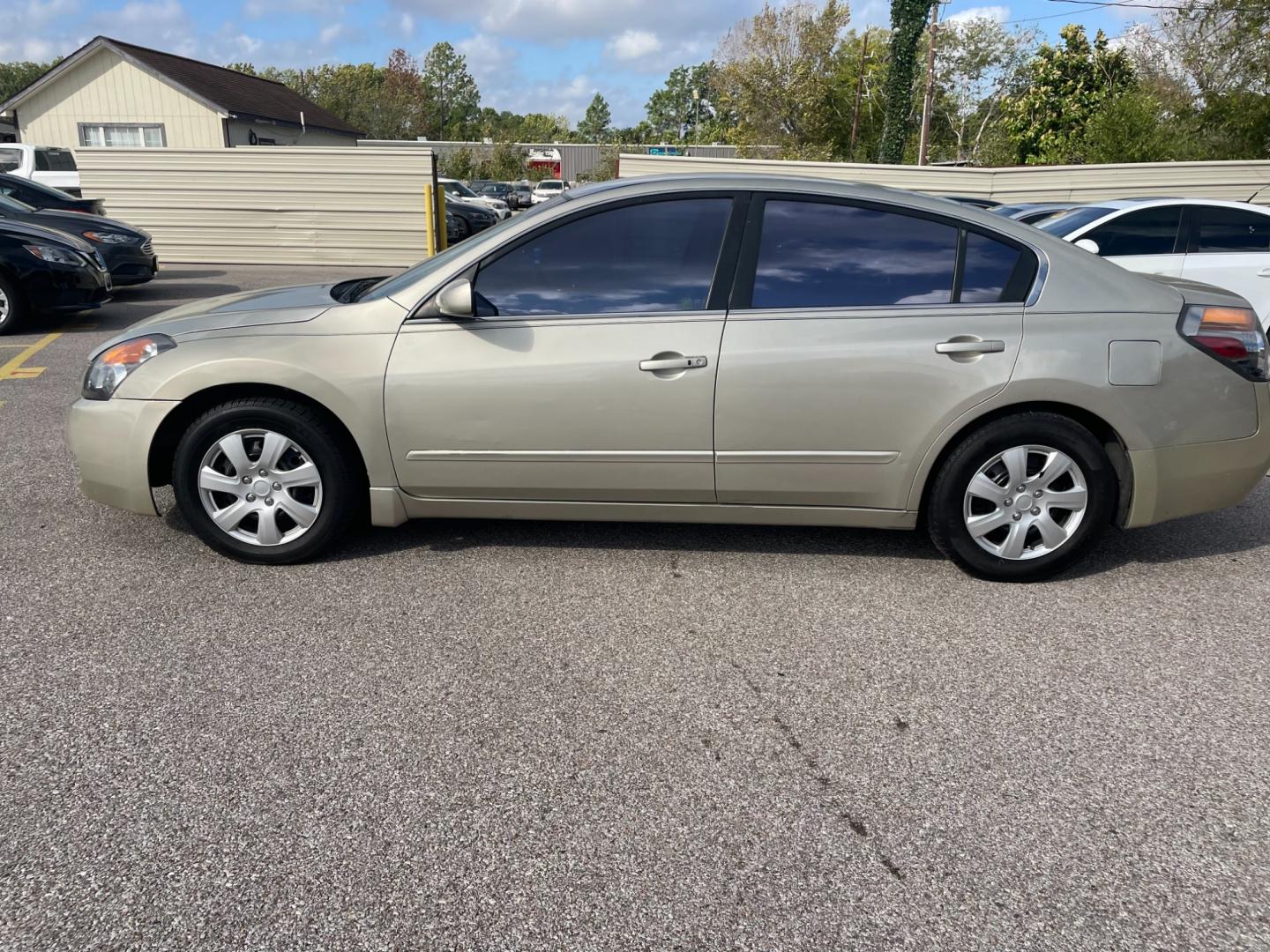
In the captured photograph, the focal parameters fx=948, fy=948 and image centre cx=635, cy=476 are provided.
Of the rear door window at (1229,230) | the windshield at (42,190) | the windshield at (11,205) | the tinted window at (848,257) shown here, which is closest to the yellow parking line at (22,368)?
the windshield at (11,205)

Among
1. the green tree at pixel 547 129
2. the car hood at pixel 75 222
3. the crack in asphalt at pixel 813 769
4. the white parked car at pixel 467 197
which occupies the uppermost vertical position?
the green tree at pixel 547 129

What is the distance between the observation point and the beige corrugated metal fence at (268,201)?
17.4 metres

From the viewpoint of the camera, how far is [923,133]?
33812 mm

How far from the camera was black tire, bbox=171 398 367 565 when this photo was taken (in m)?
3.88

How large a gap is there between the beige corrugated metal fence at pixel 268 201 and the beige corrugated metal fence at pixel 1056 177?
436 cm

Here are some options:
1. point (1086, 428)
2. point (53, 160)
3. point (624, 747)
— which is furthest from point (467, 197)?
point (624, 747)

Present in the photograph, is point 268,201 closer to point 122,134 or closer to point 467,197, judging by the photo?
point 467,197

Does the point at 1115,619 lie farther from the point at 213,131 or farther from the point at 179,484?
the point at 213,131

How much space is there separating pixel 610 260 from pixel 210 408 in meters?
1.80

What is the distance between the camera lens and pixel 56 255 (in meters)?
9.62

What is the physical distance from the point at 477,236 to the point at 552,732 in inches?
87.7

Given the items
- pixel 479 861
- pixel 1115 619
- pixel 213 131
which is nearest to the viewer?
pixel 479 861

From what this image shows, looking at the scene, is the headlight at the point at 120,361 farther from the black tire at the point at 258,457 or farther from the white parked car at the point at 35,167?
the white parked car at the point at 35,167

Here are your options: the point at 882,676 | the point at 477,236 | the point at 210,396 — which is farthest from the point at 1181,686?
the point at 210,396
